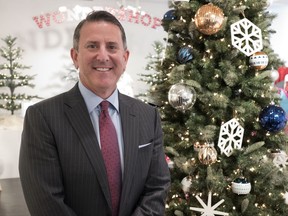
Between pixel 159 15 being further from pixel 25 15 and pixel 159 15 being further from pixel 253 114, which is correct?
pixel 253 114

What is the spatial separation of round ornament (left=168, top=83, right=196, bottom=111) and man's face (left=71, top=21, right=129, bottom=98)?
3.41 feet

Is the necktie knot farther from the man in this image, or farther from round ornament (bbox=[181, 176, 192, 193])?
round ornament (bbox=[181, 176, 192, 193])

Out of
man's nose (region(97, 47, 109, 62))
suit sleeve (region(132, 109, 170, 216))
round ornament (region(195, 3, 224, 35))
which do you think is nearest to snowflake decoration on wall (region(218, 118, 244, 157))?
round ornament (region(195, 3, 224, 35))

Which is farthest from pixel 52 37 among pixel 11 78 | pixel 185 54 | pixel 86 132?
pixel 86 132

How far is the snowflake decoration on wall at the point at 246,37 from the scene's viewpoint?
2.33 m

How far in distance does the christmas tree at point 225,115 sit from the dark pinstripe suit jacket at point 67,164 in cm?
111

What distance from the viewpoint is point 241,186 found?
7.38ft

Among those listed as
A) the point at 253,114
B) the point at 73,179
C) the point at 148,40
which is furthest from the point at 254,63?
the point at 148,40

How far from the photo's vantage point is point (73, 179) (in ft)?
3.91

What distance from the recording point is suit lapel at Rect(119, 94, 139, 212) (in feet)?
4.18

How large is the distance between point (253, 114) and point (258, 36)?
0.59 m

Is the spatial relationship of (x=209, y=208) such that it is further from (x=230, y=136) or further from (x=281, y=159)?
(x=281, y=159)

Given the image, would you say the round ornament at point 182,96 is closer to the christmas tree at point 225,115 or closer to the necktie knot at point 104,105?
the christmas tree at point 225,115

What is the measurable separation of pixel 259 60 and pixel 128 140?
4.70ft
